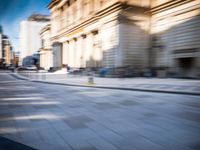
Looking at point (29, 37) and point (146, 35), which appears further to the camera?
point (29, 37)

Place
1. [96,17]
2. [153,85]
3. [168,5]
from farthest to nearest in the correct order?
[96,17] < [168,5] < [153,85]

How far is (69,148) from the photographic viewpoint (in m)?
4.07

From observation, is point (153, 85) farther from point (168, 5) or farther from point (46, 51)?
point (46, 51)

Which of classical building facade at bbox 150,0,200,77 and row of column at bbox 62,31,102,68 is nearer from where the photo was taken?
classical building facade at bbox 150,0,200,77

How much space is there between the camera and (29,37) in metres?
86.8

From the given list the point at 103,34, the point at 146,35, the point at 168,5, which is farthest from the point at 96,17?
the point at 168,5

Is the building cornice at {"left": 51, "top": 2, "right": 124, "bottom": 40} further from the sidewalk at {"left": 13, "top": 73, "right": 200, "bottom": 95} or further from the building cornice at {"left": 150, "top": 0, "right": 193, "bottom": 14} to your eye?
the sidewalk at {"left": 13, "top": 73, "right": 200, "bottom": 95}

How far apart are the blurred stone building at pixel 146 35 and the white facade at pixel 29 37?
55.1 m

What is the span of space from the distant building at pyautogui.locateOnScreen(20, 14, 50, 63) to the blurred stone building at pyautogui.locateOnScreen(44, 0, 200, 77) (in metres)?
55.1

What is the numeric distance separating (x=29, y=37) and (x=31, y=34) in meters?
1.41

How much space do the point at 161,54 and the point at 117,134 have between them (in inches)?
899

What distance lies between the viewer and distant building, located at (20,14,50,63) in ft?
283

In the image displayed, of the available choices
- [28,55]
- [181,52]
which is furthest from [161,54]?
[28,55]

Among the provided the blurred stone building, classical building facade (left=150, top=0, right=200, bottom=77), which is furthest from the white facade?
classical building facade (left=150, top=0, right=200, bottom=77)
